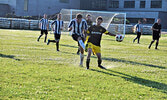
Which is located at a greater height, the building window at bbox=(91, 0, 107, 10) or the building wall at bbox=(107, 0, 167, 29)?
the building window at bbox=(91, 0, 107, 10)

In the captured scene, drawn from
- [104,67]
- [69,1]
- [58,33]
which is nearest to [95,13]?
[58,33]

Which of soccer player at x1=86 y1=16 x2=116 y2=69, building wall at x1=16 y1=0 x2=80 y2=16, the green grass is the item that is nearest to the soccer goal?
the green grass

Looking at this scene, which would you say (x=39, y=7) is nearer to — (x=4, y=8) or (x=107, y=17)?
(x=4, y=8)

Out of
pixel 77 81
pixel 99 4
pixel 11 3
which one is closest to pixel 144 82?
pixel 77 81

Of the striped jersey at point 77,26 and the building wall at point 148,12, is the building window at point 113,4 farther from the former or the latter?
the striped jersey at point 77,26

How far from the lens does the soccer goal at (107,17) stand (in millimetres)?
33531

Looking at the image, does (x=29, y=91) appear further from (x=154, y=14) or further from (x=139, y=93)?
(x=154, y=14)

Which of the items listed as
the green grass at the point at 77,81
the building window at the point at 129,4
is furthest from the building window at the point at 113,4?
the green grass at the point at 77,81

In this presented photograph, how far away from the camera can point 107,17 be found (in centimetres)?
3369

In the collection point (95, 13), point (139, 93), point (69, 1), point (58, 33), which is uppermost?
point (69, 1)

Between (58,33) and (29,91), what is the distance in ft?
33.6

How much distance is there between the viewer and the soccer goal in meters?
33.5

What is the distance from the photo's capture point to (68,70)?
33.1 feet

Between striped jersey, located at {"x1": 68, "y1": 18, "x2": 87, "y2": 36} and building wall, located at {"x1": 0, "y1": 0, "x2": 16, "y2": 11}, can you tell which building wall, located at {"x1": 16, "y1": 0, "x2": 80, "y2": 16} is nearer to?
building wall, located at {"x1": 0, "y1": 0, "x2": 16, "y2": 11}
